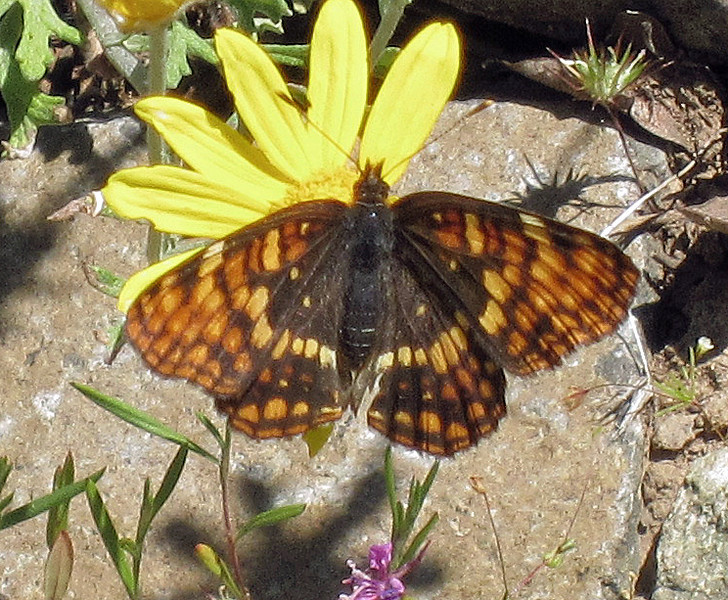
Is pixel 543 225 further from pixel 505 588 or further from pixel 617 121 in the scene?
pixel 617 121

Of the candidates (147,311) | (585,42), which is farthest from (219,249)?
(585,42)

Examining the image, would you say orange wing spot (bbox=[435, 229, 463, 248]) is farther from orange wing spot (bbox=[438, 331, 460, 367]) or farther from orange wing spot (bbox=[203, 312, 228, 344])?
orange wing spot (bbox=[203, 312, 228, 344])

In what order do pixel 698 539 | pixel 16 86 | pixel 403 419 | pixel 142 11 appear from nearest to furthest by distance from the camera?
pixel 142 11 < pixel 403 419 < pixel 698 539 < pixel 16 86

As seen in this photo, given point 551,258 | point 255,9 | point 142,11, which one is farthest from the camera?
point 255,9

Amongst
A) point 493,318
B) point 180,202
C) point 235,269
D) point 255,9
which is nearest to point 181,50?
point 255,9

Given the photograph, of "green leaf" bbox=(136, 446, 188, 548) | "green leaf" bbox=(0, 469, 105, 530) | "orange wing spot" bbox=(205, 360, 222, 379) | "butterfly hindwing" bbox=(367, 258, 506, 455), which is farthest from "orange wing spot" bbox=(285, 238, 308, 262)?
"green leaf" bbox=(0, 469, 105, 530)

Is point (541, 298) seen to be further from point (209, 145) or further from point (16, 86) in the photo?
point (16, 86)
